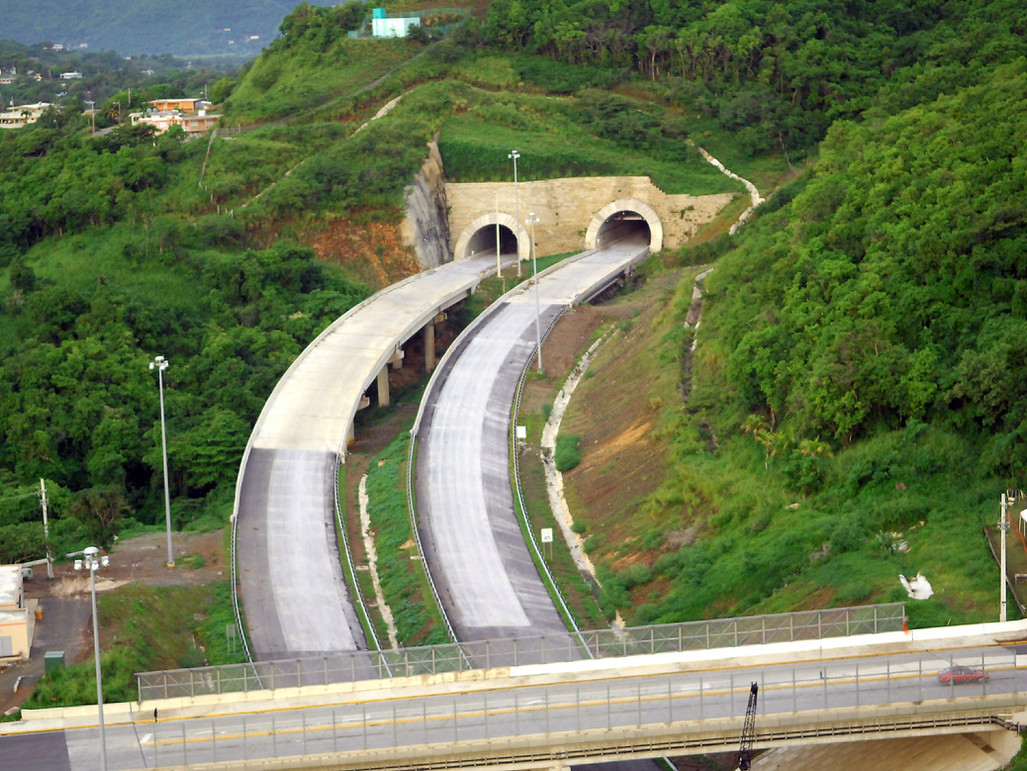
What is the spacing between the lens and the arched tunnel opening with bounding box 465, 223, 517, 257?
92.4 meters

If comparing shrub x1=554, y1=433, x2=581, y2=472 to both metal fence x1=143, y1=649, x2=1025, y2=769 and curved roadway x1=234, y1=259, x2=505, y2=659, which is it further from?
metal fence x1=143, y1=649, x2=1025, y2=769

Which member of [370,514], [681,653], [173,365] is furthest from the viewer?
[173,365]

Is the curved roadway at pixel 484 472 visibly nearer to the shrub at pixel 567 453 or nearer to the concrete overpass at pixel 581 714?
the shrub at pixel 567 453

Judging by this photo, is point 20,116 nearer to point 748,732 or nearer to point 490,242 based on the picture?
point 490,242

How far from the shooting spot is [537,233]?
90625 millimetres

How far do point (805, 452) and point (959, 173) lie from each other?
1489 cm

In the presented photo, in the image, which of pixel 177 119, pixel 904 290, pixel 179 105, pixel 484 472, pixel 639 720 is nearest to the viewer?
pixel 639 720

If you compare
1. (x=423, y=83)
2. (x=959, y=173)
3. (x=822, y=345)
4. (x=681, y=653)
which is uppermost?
(x=423, y=83)

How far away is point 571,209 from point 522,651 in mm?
56245

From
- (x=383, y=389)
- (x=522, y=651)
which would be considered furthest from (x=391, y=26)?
(x=522, y=651)

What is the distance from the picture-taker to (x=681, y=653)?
3653cm

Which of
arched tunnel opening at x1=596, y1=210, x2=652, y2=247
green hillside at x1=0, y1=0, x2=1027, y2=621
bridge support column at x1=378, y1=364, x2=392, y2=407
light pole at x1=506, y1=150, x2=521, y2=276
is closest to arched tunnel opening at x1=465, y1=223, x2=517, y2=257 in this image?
light pole at x1=506, y1=150, x2=521, y2=276

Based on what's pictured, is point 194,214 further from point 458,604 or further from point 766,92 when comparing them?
point 458,604

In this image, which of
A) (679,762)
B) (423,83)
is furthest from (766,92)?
(679,762)
